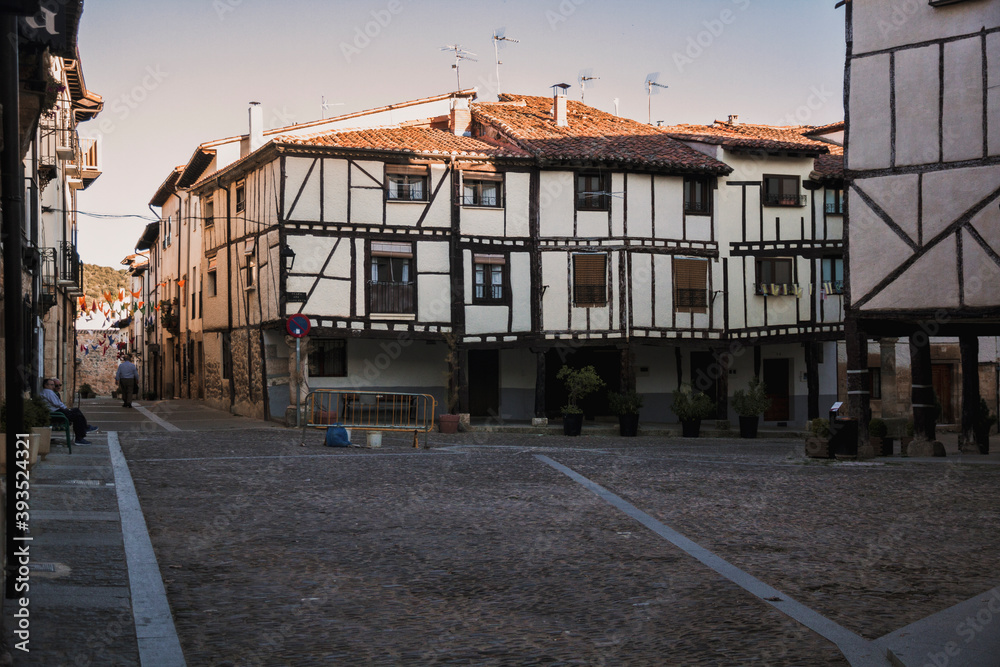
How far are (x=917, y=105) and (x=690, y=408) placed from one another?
12.7 m

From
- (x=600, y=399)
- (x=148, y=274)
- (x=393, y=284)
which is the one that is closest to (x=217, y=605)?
(x=393, y=284)

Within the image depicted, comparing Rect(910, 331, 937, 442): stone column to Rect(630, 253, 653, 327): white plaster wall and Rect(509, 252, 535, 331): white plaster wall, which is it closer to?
Rect(630, 253, 653, 327): white plaster wall

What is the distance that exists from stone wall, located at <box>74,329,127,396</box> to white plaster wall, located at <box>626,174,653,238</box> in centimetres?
4425

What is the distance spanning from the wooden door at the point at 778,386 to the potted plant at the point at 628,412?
6.49 meters

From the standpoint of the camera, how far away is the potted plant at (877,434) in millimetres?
18594

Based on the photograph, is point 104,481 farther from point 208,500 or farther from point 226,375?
point 226,375

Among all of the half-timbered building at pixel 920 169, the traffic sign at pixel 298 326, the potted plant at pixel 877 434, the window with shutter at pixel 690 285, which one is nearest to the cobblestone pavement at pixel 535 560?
the half-timbered building at pixel 920 169

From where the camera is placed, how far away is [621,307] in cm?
2889

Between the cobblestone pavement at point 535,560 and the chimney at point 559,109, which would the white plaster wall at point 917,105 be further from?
the chimney at point 559,109

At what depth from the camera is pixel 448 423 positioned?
2555 centimetres

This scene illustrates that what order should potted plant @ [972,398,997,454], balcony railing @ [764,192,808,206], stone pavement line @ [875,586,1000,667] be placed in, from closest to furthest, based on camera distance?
stone pavement line @ [875,586,1000,667] → potted plant @ [972,398,997,454] → balcony railing @ [764,192,808,206]

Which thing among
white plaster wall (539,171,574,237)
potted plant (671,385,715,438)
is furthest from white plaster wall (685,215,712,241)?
potted plant (671,385,715,438)

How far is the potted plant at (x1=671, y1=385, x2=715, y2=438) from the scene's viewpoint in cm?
2789

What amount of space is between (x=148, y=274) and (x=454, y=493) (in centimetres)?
4593
